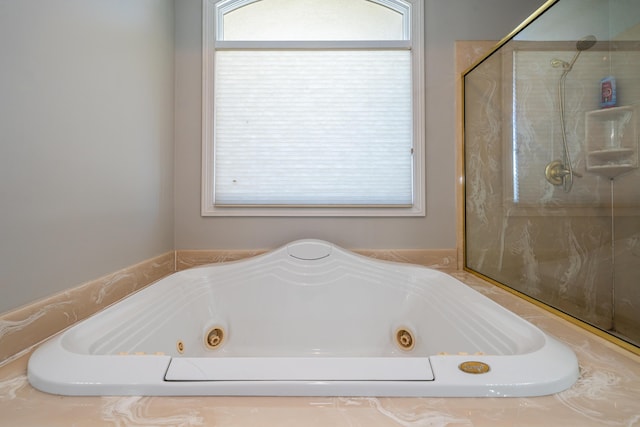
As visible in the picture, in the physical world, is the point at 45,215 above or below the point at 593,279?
above

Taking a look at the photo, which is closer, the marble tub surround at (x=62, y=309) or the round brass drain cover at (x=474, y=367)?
the round brass drain cover at (x=474, y=367)

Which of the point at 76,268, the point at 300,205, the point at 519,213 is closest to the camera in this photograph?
the point at 76,268

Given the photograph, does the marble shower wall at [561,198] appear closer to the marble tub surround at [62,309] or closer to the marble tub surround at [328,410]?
the marble tub surround at [328,410]

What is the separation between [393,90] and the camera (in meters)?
1.65

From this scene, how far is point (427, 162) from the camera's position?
1.63 metres

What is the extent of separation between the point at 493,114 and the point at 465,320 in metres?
1.05

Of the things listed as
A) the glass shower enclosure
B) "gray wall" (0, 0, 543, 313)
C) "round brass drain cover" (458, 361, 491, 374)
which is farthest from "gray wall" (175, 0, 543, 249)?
"round brass drain cover" (458, 361, 491, 374)

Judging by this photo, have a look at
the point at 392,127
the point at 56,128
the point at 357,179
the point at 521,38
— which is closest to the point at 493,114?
the point at 521,38

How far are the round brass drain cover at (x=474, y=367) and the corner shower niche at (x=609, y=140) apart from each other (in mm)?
1126

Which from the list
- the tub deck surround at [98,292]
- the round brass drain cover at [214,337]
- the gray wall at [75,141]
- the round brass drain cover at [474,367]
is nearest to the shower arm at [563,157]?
the tub deck surround at [98,292]

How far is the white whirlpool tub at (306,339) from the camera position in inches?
20.7

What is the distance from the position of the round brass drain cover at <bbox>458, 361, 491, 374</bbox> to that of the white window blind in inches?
44.7

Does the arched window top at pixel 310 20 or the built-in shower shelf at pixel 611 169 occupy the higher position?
the arched window top at pixel 310 20

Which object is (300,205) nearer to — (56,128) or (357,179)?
(357,179)
